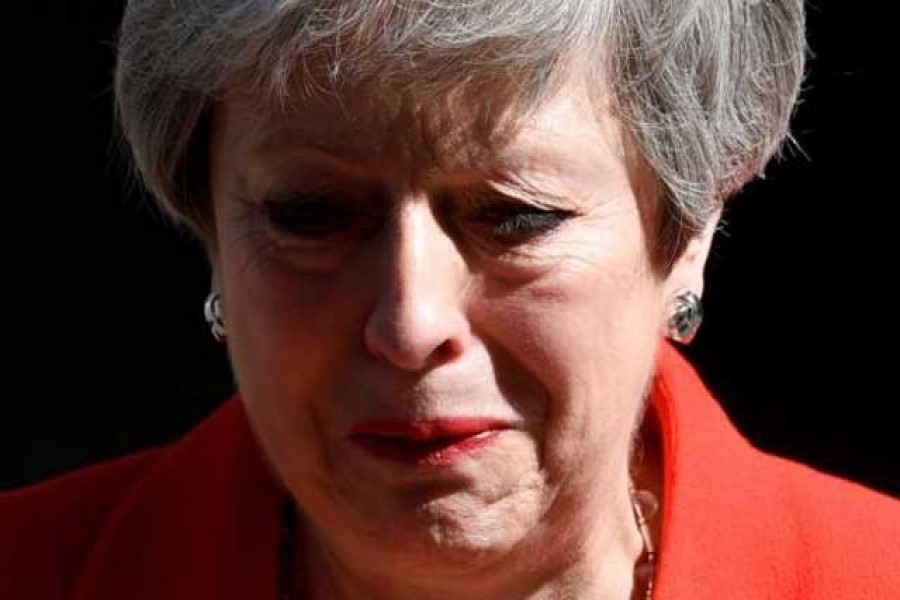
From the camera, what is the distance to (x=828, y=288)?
12.2 feet

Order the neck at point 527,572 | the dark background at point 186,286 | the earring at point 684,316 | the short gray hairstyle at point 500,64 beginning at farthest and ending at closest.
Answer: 1. the dark background at point 186,286
2. the earring at point 684,316
3. the neck at point 527,572
4. the short gray hairstyle at point 500,64

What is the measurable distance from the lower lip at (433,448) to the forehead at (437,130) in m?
0.26

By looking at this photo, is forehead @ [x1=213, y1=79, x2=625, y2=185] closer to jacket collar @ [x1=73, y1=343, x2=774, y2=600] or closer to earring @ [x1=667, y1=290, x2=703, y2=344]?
earring @ [x1=667, y1=290, x2=703, y2=344]

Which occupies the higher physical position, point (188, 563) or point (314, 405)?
point (314, 405)

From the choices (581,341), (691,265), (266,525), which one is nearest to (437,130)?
(581,341)

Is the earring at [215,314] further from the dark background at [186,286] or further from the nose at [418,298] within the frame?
the dark background at [186,286]

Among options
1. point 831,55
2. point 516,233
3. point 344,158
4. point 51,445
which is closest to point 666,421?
point 516,233

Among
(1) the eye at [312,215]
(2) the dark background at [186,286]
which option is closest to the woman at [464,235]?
(1) the eye at [312,215]

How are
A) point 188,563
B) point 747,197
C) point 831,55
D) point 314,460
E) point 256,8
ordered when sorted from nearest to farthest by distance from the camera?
point 256,8, point 314,460, point 188,563, point 831,55, point 747,197

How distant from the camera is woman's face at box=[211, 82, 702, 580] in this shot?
1.83 meters

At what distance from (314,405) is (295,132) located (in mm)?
286

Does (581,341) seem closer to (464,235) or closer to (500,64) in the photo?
(464,235)

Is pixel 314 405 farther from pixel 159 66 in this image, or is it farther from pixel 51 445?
pixel 51 445

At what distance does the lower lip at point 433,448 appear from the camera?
187 cm
